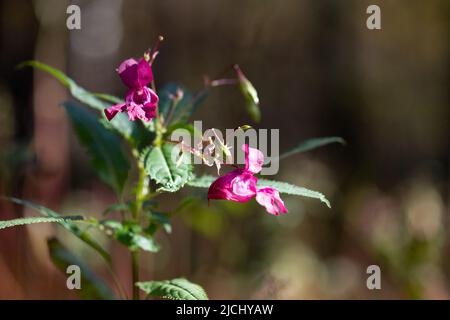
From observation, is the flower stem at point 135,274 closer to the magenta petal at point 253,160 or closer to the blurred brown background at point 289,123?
the magenta petal at point 253,160

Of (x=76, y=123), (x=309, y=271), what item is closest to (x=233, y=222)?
(x=309, y=271)

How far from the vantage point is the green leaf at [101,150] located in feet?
2.93

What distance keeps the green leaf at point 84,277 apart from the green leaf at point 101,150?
0.44ft

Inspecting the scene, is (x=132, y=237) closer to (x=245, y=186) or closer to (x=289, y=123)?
(x=245, y=186)

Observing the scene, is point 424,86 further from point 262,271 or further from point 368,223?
point 262,271

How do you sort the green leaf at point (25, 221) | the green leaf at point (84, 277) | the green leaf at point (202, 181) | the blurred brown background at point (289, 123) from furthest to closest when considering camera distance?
1. the blurred brown background at point (289, 123)
2. the green leaf at point (84, 277)
3. the green leaf at point (202, 181)
4. the green leaf at point (25, 221)

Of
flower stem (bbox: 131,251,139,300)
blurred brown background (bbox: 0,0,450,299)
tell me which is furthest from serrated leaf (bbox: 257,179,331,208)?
blurred brown background (bbox: 0,0,450,299)

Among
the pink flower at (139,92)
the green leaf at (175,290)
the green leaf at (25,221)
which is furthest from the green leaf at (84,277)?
the pink flower at (139,92)

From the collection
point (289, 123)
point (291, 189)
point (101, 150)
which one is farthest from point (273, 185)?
point (289, 123)

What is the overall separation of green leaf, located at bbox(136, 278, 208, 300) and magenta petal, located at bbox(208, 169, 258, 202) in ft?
0.46

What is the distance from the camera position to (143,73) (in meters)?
0.67

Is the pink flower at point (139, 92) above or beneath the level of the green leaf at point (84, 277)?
above

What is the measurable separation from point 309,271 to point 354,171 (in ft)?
4.04
